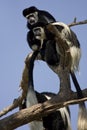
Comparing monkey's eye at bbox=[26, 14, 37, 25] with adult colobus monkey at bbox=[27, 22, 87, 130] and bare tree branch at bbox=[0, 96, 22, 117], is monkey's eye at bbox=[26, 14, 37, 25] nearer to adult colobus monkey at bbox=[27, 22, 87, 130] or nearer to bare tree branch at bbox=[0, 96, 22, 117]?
adult colobus monkey at bbox=[27, 22, 87, 130]

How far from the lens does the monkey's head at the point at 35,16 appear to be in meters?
4.00

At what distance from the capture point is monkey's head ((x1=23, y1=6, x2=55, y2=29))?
157 inches

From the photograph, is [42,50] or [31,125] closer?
[31,125]

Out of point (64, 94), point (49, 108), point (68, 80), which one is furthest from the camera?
point (68, 80)

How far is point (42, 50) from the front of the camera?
362 centimetres

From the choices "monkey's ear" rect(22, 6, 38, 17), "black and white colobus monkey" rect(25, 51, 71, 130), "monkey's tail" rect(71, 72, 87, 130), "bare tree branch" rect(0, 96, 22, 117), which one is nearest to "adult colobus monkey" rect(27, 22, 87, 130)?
"monkey's tail" rect(71, 72, 87, 130)

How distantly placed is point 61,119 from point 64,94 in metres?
0.60

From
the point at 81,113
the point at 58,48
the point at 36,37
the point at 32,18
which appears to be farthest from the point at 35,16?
the point at 81,113

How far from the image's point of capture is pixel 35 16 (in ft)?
13.3

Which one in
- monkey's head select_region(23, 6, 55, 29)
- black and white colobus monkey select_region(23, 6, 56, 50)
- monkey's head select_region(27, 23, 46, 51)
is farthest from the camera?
monkey's head select_region(23, 6, 55, 29)

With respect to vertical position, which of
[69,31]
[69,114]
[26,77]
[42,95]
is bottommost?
[69,114]

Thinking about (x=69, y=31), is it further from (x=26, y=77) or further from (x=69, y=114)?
(x=69, y=114)

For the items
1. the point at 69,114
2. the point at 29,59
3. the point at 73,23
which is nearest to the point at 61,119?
the point at 69,114

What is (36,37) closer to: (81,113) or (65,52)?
(65,52)
